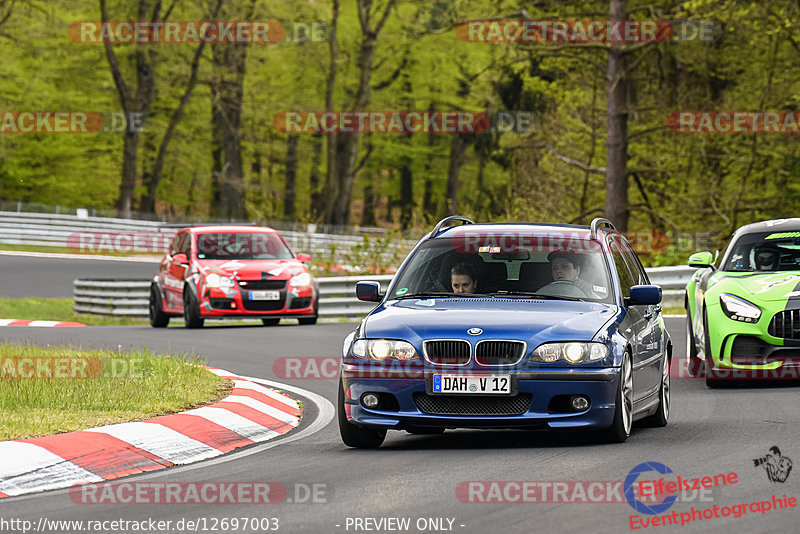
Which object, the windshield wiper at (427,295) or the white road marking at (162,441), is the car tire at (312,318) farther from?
the white road marking at (162,441)

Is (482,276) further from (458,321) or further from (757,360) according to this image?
(757,360)

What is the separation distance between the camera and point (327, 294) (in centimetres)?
2394

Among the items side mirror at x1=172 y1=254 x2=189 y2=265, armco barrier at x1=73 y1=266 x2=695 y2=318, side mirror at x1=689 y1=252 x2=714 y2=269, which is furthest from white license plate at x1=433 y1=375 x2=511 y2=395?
armco barrier at x1=73 y1=266 x2=695 y2=318

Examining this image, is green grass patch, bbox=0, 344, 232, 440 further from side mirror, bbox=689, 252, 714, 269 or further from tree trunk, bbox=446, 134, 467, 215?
tree trunk, bbox=446, 134, 467, 215

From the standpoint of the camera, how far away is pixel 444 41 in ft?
224

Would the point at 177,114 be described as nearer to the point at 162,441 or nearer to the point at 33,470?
the point at 162,441

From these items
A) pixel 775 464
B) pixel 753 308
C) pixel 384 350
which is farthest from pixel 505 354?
pixel 753 308

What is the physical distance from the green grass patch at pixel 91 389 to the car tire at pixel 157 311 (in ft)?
25.8

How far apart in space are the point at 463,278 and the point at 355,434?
1.50 meters

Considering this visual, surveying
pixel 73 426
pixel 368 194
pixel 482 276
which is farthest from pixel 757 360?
pixel 368 194

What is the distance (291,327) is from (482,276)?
11.7m

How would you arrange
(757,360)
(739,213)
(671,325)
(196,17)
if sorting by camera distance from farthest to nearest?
(196,17)
(739,213)
(671,325)
(757,360)

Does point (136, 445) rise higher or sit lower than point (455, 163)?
lower

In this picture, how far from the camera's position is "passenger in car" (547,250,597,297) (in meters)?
9.53
